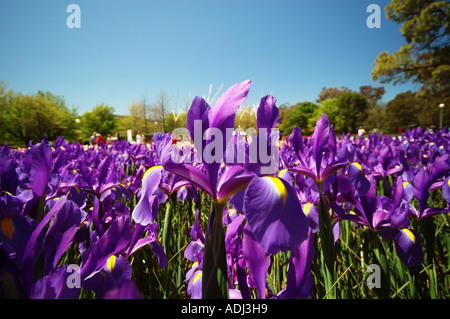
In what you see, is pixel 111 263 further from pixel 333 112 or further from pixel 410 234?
pixel 333 112

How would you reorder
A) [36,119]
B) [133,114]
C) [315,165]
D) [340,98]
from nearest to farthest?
[315,165]
[36,119]
[133,114]
[340,98]

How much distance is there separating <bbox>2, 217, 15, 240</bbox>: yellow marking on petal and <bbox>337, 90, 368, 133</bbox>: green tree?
72100 millimetres

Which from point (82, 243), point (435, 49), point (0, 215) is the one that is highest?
point (435, 49)

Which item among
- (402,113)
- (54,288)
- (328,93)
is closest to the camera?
(54,288)

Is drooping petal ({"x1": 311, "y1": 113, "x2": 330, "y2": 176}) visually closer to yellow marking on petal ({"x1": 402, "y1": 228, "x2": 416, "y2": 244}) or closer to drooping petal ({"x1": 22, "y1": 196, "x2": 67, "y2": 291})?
Answer: yellow marking on petal ({"x1": 402, "y1": 228, "x2": 416, "y2": 244})

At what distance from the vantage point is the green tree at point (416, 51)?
21.8m

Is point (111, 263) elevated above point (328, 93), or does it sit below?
below

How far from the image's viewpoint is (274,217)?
69cm

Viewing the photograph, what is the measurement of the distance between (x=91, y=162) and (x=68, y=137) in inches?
1942

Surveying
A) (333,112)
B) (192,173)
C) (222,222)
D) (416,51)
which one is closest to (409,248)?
(222,222)

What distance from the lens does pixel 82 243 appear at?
165 centimetres

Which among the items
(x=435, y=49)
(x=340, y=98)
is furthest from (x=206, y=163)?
(x=340, y=98)

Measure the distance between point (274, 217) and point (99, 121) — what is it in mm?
72641
